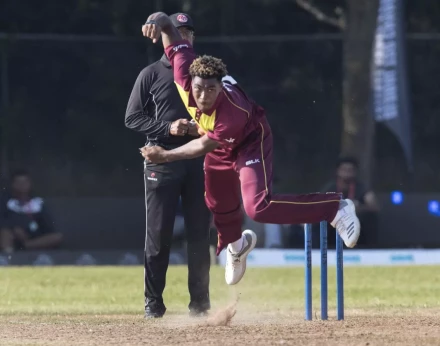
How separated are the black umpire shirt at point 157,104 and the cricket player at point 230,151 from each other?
0.45m

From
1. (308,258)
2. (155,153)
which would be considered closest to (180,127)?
(155,153)

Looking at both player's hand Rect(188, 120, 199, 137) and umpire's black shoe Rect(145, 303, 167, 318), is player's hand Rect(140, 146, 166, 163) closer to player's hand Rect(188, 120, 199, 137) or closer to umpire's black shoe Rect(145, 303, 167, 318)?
player's hand Rect(188, 120, 199, 137)

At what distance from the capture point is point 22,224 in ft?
53.6

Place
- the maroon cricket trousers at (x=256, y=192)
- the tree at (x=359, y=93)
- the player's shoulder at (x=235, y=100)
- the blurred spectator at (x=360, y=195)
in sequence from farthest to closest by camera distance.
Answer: the tree at (x=359, y=93) → the blurred spectator at (x=360, y=195) → the maroon cricket trousers at (x=256, y=192) → the player's shoulder at (x=235, y=100)

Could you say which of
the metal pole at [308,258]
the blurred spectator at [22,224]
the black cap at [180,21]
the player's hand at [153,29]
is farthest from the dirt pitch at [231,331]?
the blurred spectator at [22,224]

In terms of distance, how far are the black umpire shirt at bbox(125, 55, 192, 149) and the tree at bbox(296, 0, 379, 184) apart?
825 cm

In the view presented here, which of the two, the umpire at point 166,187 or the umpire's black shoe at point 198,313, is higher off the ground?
the umpire at point 166,187

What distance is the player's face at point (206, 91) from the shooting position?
8312 mm

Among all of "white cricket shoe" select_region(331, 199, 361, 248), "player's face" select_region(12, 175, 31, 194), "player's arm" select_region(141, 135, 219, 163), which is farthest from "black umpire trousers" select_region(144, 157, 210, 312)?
"player's face" select_region(12, 175, 31, 194)

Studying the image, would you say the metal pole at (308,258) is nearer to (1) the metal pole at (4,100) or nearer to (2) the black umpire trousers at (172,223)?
(2) the black umpire trousers at (172,223)

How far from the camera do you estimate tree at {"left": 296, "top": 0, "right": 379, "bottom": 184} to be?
17.3 metres

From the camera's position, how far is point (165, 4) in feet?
57.7

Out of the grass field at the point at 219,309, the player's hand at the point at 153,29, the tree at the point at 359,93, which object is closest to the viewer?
the grass field at the point at 219,309

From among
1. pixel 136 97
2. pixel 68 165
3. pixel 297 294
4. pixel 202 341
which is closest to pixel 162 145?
pixel 136 97
